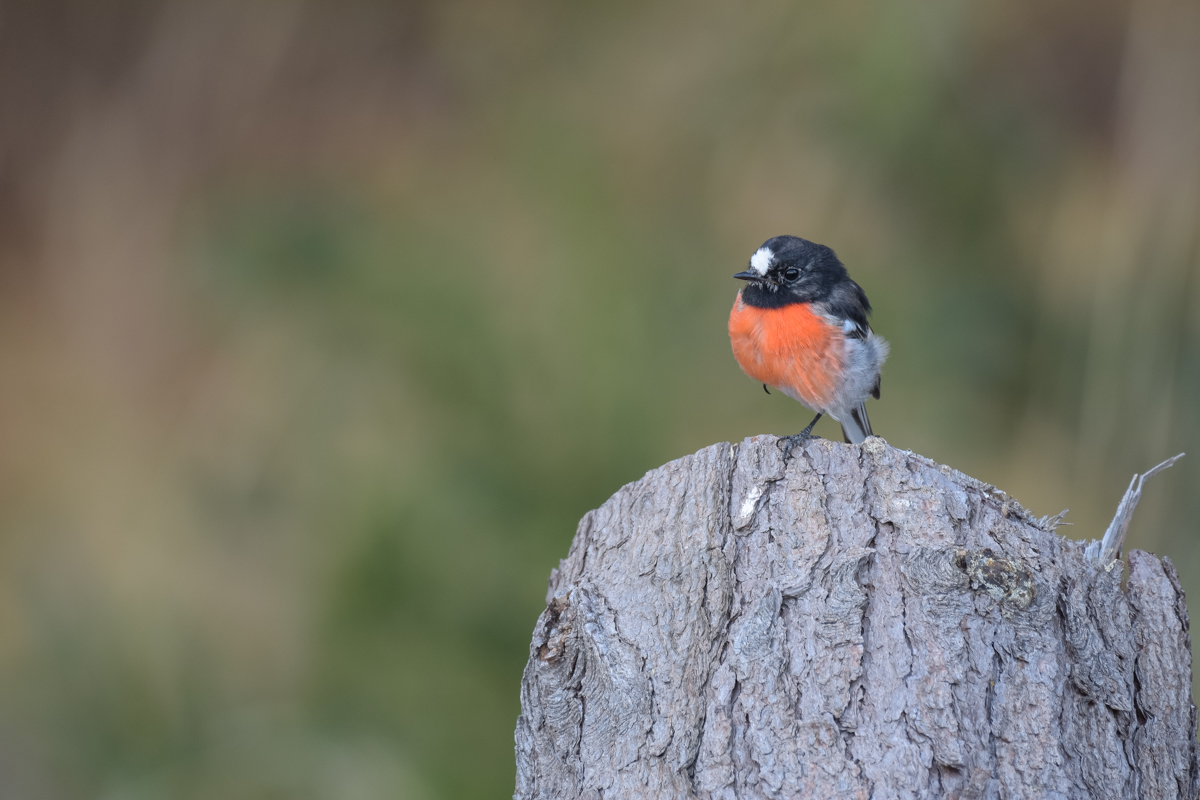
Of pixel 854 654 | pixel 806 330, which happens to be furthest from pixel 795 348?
pixel 854 654

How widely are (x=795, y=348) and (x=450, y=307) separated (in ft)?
8.74

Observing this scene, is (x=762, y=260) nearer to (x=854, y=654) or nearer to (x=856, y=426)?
(x=856, y=426)

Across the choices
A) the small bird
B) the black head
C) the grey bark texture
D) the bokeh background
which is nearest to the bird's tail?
the small bird

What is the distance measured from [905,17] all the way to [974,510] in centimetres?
423

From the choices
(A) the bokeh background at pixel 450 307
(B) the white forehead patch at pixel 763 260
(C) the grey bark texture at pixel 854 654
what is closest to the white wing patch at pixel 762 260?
(B) the white forehead patch at pixel 763 260

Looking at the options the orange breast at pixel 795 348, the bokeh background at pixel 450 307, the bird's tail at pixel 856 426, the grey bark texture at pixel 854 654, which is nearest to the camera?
the grey bark texture at pixel 854 654

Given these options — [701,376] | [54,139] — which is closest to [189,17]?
[54,139]

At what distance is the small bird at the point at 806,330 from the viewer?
10.3ft

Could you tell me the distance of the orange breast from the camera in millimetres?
3133

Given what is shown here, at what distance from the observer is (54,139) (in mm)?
5375

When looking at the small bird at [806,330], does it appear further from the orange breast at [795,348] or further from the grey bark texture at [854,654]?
the grey bark texture at [854,654]

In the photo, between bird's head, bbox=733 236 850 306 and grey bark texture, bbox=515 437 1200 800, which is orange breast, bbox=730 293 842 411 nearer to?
bird's head, bbox=733 236 850 306

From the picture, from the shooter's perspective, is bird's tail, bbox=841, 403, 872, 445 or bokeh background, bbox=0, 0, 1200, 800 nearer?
bird's tail, bbox=841, 403, 872, 445

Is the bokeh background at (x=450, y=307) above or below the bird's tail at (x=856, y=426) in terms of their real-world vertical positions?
above
